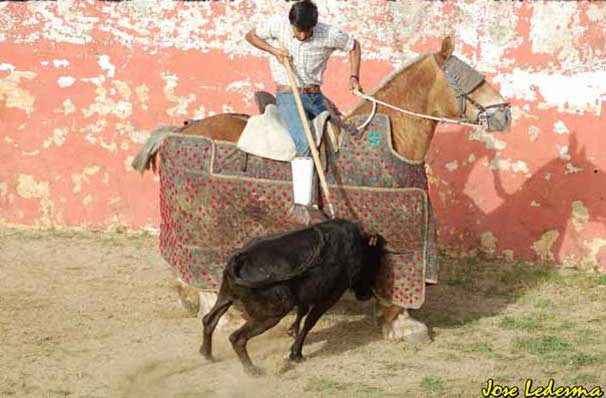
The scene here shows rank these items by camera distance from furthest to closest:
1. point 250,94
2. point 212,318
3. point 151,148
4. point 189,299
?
point 250,94 < point 189,299 < point 151,148 < point 212,318

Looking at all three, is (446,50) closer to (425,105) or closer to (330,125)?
(425,105)

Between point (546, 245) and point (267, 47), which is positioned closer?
point (267, 47)

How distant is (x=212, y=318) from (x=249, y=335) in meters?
0.34

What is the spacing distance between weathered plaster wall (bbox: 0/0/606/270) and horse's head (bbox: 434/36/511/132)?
6.87 feet

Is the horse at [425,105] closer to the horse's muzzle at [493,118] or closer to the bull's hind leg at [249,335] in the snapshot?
the horse's muzzle at [493,118]

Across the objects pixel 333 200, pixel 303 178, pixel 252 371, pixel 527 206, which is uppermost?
pixel 303 178

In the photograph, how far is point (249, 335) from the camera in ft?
21.7

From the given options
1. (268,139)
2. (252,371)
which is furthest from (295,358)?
(268,139)

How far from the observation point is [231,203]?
7.41 metres

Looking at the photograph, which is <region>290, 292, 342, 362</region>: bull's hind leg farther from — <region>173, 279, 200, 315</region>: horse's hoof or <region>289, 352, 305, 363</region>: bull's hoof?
<region>173, 279, 200, 315</region>: horse's hoof

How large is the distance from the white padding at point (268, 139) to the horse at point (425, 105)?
233 millimetres

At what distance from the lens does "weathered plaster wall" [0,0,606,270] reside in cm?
930

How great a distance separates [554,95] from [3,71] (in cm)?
509

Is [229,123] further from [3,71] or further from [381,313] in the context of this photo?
[3,71]
